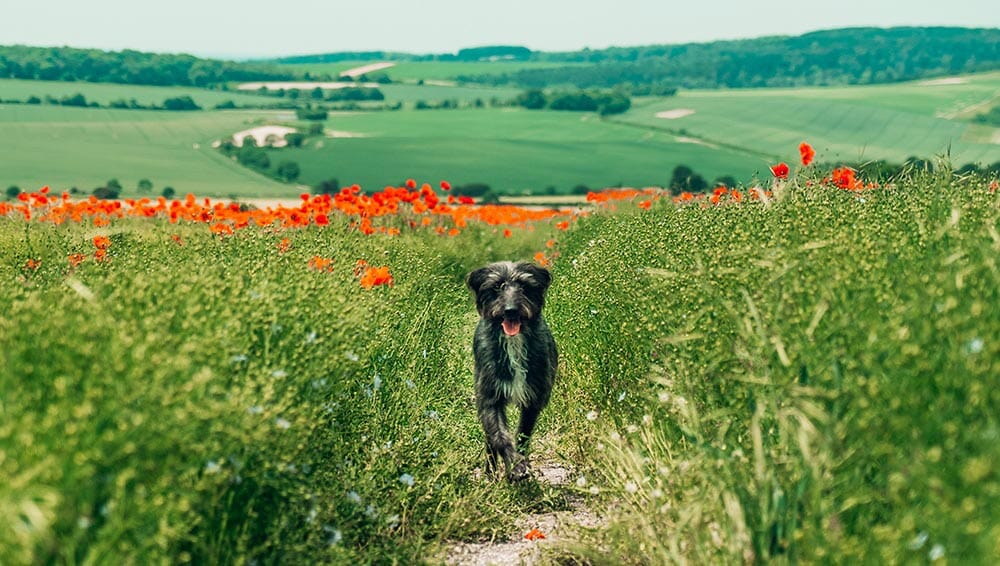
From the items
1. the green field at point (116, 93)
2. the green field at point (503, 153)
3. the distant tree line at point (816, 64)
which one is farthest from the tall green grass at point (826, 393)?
the distant tree line at point (816, 64)

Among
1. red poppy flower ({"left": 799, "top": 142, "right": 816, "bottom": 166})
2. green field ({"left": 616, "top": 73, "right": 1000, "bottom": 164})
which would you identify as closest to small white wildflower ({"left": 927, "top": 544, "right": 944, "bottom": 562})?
red poppy flower ({"left": 799, "top": 142, "right": 816, "bottom": 166})

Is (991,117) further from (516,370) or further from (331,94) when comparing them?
(516,370)

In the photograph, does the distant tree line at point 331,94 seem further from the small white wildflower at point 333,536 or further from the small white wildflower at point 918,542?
the small white wildflower at point 918,542

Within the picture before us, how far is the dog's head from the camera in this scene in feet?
21.2

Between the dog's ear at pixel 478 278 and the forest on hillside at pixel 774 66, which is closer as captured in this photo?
the dog's ear at pixel 478 278

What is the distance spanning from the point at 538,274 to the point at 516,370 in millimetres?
644

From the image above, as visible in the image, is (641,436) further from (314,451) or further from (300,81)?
(300,81)

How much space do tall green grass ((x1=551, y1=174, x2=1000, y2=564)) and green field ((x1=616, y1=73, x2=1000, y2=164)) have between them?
39719 millimetres

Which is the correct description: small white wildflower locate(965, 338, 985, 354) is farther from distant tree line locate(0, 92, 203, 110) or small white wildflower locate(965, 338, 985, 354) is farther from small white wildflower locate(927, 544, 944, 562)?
distant tree line locate(0, 92, 203, 110)

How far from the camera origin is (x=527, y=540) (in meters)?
5.46

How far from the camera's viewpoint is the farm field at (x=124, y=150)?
35.3 meters

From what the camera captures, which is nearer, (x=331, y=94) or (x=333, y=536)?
(x=333, y=536)

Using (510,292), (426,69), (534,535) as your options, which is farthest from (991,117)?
(426,69)

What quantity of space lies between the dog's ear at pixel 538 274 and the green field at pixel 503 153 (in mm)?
34017
